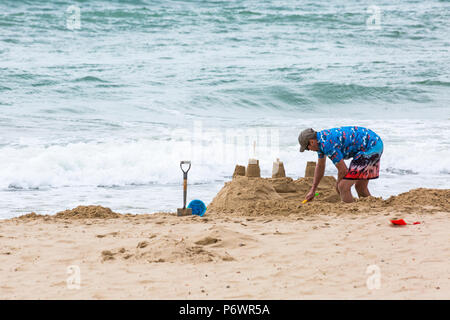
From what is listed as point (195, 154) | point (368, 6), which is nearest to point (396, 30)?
point (368, 6)

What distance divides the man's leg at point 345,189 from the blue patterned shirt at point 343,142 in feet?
0.95

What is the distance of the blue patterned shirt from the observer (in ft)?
21.0

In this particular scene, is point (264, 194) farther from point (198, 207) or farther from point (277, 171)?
point (198, 207)

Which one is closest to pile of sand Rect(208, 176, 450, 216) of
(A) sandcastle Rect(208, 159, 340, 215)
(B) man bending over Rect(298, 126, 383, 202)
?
(A) sandcastle Rect(208, 159, 340, 215)

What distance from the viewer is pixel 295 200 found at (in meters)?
7.25

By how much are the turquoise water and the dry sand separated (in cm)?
162

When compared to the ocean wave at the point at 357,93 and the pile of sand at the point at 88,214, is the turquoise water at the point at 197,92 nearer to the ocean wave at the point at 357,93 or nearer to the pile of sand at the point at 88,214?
the ocean wave at the point at 357,93

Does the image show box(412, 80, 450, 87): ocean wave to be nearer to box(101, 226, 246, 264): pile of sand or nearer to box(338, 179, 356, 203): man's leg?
box(338, 179, 356, 203): man's leg

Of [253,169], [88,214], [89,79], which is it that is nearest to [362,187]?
[253,169]

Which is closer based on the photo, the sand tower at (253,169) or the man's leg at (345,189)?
the man's leg at (345,189)

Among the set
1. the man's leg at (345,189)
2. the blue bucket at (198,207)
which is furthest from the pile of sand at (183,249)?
the man's leg at (345,189)

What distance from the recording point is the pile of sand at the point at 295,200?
6645mm

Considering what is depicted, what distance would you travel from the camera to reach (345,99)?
18203mm

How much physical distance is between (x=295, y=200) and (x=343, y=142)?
1.06 m
